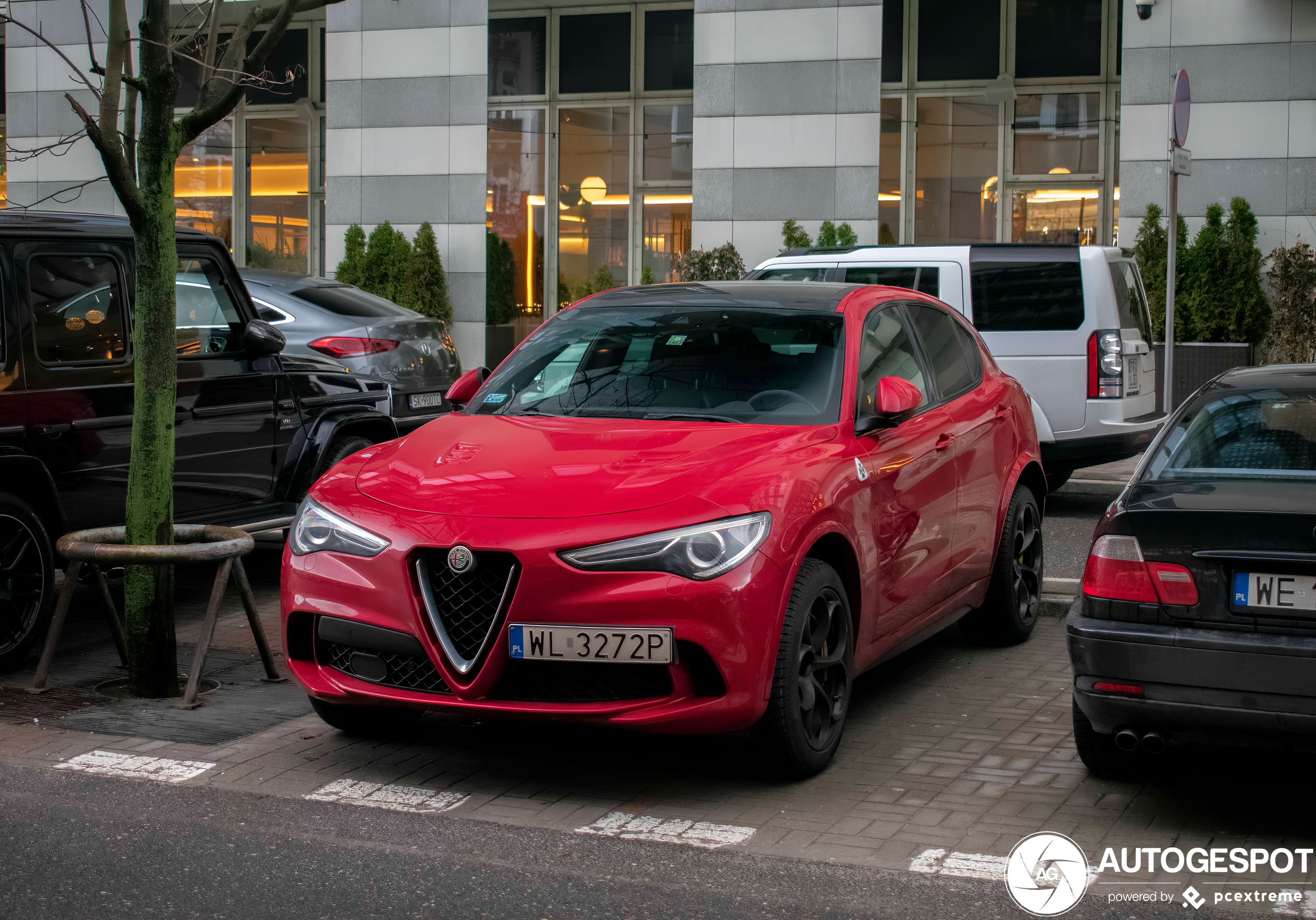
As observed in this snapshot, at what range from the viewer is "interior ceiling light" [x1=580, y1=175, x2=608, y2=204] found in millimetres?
22531

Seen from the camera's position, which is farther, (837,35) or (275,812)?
(837,35)

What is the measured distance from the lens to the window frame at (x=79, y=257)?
22.2ft

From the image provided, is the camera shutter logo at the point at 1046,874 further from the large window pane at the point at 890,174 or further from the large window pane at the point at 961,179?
the large window pane at the point at 961,179

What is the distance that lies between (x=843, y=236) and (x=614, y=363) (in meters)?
13.6

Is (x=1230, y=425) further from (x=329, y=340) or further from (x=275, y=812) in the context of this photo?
(x=329, y=340)

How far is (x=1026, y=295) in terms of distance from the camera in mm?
11008

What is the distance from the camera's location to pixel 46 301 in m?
6.88

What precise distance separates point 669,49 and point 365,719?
18.1m

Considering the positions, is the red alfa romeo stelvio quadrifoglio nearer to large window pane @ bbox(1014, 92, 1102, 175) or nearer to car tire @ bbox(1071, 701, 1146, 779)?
car tire @ bbox(1071, 701, 1146, 779)

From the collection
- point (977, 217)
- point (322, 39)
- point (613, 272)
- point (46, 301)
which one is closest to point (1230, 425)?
point (46, 301)

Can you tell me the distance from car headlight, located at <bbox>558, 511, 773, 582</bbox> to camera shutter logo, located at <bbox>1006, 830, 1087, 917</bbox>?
119 cm

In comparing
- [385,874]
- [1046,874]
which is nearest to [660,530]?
[385,874]

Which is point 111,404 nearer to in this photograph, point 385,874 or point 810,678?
point 385,874

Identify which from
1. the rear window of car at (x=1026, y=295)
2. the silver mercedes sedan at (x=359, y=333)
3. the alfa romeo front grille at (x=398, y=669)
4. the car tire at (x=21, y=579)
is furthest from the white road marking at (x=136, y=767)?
the rear window of car at (x=1026, y=295)
